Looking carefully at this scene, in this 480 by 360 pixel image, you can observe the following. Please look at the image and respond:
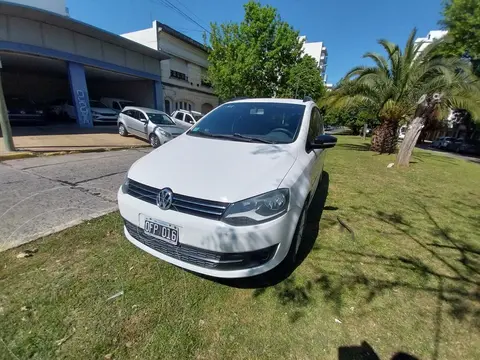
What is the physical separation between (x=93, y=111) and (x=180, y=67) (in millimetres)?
10079

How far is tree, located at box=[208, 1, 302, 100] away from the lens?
19.4 m

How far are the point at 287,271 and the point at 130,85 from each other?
2114 centimetres

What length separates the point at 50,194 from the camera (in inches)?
165

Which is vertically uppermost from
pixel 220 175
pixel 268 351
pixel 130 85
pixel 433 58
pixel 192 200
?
pixel 433 58

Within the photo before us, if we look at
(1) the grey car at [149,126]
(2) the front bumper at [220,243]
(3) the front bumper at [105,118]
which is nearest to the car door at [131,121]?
(1) the grey car at [149,126]

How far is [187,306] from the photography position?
6.82 feet

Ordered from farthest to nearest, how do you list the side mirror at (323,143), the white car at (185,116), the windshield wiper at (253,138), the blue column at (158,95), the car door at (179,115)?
the blue column at (158,95)
the car door at (179,115)
the white car at (185,116)
the side mirror at (323,143)
the windshield wiper at (253,138)

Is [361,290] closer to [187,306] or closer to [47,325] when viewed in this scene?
[187,306]

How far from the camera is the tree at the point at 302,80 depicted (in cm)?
2132

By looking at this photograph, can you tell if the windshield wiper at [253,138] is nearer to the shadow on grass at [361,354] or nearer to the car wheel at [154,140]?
the shadow on grass at [361,354]

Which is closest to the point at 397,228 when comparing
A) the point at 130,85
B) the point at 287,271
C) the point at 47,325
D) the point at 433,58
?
the point at 287,271

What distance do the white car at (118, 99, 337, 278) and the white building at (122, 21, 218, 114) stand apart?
19488 millimetres

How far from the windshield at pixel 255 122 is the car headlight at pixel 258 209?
Answer: 1.00 meters

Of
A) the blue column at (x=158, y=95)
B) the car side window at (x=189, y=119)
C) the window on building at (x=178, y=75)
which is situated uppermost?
the window on building at (x=178, y=75)
